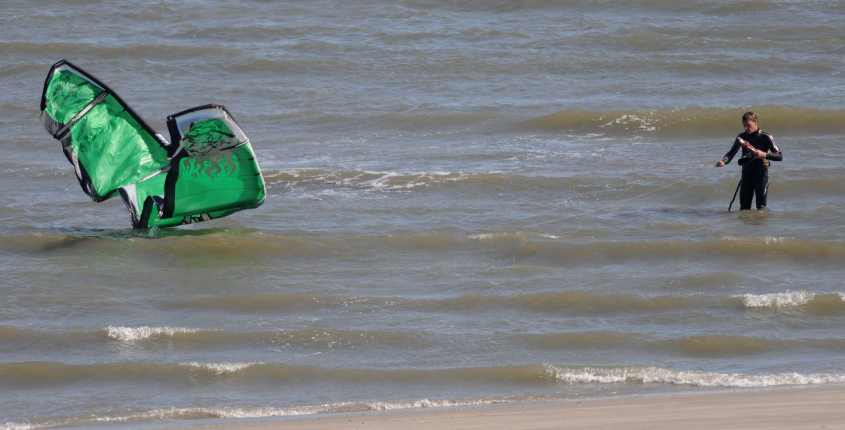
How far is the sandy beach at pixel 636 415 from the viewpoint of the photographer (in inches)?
325

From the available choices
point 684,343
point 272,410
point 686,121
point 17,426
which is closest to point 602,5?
point 686,121

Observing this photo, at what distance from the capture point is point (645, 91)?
20.0 metres

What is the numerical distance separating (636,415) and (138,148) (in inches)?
250

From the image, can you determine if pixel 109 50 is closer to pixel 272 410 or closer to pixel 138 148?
pixel 138 148

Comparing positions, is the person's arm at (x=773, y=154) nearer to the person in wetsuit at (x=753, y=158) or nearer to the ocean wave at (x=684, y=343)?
the person in wetsuit at (x=753, y=158)

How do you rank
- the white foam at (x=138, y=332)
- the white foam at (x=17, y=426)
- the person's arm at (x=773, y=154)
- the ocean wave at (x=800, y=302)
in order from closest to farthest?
the white foam at (x=17, y=426) < the white foam at (x=138, y=332) < the ocean wave at (x=800, y=302) < the person's arm at (x=773, y=154)

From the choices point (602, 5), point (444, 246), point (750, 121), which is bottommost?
point (444, 246)

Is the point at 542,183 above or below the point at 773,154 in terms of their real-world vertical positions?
below

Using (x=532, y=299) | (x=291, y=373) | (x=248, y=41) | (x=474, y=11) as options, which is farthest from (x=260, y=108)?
(x=291, y=373)

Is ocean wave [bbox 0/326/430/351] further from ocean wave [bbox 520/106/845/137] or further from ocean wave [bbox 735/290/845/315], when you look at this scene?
ocean wave [bbox 520/106/845/137]

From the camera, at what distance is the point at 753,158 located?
14.0 m

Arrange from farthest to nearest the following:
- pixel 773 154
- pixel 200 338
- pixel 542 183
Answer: pixel 542 183, pixel 773 154, pixel 200 338

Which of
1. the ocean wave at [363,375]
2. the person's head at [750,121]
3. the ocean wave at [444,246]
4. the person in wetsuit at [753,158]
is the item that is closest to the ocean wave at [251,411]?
the ocean wave at [363,375]

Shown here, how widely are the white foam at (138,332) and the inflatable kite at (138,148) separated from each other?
252cm
